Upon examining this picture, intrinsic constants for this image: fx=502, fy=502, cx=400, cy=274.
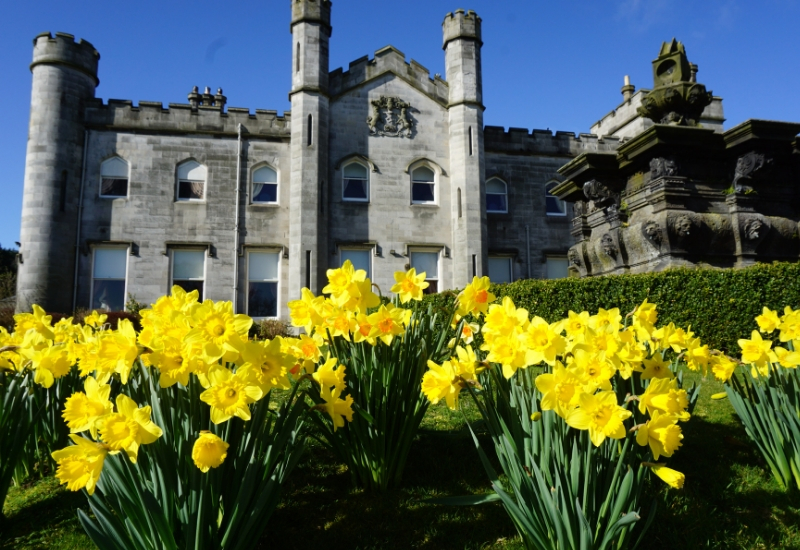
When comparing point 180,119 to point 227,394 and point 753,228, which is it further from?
point 227,394

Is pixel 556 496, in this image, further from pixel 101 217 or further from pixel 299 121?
pixel 101 217

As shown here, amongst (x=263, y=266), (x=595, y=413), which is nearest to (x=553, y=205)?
(x=263, y=266)

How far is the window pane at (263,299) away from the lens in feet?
59.5

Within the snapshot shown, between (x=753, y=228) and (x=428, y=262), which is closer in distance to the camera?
(x=753, y=228)

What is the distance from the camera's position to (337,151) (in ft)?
61.0

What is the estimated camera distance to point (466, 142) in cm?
1883

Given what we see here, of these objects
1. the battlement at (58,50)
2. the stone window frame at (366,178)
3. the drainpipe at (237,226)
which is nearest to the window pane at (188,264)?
the drainpipe at (237,226)

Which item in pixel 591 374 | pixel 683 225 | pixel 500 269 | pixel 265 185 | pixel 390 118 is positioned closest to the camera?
pixel 591 374

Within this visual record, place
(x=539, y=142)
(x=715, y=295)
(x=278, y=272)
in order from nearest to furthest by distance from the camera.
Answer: (x=715, y=295), (x=278, y=272), (x=539, y=142)

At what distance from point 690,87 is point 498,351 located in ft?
27.3

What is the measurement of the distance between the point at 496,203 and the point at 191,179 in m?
11.7

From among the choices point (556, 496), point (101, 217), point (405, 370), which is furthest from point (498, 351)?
point (101, 217)

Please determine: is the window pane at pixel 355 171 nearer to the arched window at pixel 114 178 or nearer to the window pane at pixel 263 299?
the window pane at pixel 263 299

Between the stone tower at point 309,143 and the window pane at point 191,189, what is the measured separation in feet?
11.4
